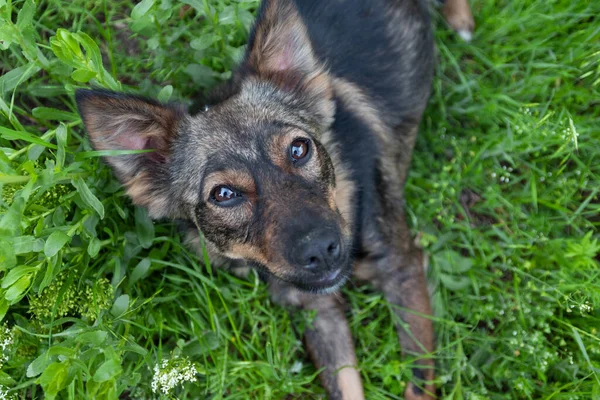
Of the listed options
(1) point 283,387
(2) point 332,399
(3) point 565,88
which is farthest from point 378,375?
(3) point 565,88

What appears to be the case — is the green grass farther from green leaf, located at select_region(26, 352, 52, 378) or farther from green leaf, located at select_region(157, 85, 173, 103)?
green leaf, located at select_region(26, 352, 52, 378)

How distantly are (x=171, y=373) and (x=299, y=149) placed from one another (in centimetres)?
136

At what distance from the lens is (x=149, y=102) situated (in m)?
2.52

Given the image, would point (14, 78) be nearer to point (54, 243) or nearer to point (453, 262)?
point (54, 243)

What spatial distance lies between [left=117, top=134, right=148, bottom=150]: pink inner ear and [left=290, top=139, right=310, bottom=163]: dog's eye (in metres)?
0.78

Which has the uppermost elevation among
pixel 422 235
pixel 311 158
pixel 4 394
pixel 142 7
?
pixel 142 7

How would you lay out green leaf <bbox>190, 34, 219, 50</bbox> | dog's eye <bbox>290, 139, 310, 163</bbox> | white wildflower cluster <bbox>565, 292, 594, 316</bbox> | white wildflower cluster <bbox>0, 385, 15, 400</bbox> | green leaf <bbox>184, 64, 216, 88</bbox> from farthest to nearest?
green leaf <bbox>184, 64, 216, 88</bbox>, green leaf <bbox>190, 34, 219, 50</bbox>, white wildflower cluster <bbox>565, 292, 594, 316</bbox>, white wildflower cluster <bbox>0, 385, 15, 400</bbox>, dog's eye <bbox>290, 139, 310, 163</bbox>

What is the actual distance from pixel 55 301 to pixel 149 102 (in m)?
1.21

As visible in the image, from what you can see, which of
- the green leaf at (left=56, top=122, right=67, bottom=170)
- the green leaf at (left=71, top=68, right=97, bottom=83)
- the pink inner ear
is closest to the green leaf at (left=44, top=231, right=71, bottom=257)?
the green leaf at (left=56, top=122, right=67, bottom=170)

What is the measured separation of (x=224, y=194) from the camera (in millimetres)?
2525

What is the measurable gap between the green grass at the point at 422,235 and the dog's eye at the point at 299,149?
763mm

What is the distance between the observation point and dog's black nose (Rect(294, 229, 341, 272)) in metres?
2.27

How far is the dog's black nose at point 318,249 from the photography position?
2.27 m

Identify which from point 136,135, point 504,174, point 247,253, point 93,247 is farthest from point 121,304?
point 504,174
